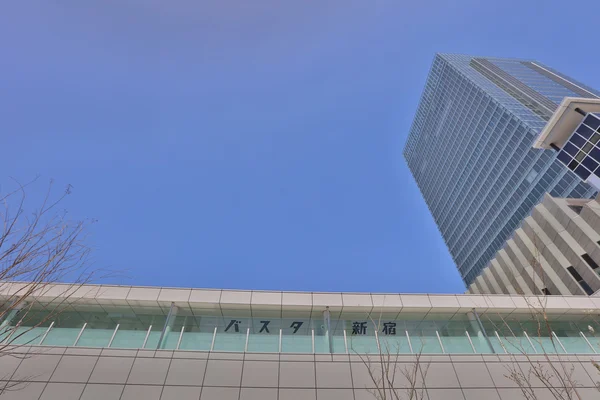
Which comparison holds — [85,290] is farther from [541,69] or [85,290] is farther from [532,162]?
[541,69]

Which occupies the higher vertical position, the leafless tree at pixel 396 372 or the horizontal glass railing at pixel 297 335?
the leafless tree at pixel 396 372

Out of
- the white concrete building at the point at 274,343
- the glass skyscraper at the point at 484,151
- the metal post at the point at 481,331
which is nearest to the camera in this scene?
the white concrete building at the point at 274,343

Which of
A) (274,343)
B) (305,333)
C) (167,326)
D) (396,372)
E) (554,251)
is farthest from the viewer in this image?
(554,251)

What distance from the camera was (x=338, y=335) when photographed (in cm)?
1302

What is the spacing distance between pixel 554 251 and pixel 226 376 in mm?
38754

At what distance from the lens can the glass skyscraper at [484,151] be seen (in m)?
63.3

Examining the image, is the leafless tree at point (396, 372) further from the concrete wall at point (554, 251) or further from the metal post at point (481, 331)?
the concrete wall at point (554, 251)

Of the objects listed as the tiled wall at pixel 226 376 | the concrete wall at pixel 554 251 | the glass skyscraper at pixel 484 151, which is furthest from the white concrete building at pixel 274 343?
the glass skyscraper at pixel 484 151

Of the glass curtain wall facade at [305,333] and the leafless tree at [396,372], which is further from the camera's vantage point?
the glass curtain wall facade at [305,333]

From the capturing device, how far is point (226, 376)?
1115 centimetres

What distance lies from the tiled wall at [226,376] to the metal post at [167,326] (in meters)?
0.55

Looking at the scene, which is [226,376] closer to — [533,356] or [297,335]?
[297,335]

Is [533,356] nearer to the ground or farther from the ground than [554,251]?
farther from the ground

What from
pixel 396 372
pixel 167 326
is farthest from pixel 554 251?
pixel 167 326
